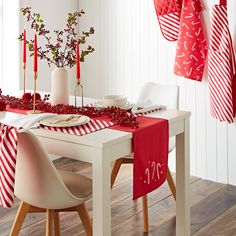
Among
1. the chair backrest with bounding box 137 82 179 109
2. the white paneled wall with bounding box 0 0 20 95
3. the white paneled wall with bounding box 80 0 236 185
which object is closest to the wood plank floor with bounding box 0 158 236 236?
the white paneled wall with bounding box 80 0 236 185

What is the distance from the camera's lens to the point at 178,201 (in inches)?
103

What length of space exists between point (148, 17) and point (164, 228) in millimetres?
1731

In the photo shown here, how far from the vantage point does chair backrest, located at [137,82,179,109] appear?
122 inches

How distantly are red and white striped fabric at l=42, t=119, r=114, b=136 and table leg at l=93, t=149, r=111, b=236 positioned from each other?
0.16 metres

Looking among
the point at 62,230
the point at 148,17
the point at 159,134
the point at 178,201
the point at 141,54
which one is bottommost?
the point at 62,230

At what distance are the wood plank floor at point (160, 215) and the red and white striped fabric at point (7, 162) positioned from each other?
76 cm

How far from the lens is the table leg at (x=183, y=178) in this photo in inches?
101

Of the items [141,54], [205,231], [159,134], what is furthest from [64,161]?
[159,134]

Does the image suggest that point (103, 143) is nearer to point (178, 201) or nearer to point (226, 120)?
point (178, 201)

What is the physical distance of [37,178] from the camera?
2.04 m

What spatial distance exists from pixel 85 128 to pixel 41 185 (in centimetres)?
32

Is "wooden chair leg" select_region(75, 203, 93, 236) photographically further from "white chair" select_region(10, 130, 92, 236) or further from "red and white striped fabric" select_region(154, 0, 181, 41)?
"red and white striped fabric" select_region(154, 0, 181, 41)

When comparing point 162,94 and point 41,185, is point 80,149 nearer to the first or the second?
point 41,185

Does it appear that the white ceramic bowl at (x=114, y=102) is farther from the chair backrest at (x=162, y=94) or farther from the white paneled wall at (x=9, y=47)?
the white paneled wall at (x=9, y=47)
